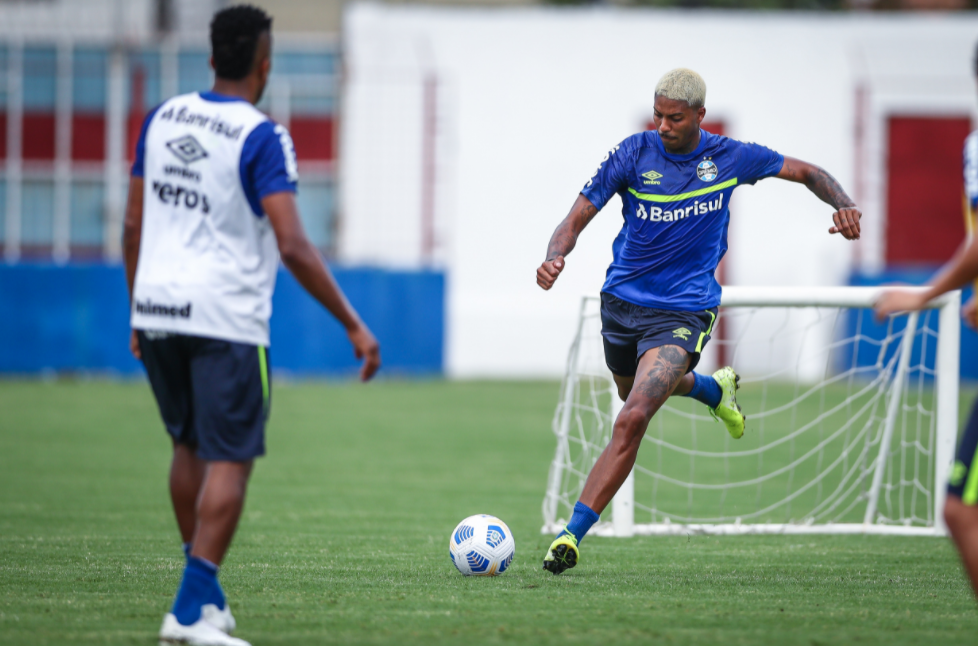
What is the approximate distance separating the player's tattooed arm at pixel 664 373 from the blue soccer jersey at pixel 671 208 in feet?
0.96

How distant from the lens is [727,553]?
6105 millimetres

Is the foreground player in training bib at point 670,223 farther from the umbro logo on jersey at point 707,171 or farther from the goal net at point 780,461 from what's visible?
the goal net at point 780,461

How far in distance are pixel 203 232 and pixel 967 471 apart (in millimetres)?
2702

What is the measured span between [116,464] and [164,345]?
19.8ft

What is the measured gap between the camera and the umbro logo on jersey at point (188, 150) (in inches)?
151

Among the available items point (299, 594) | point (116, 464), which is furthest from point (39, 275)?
point (299, 594)

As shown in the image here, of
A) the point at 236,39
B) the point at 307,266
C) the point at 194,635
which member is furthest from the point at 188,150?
the point at 194,635

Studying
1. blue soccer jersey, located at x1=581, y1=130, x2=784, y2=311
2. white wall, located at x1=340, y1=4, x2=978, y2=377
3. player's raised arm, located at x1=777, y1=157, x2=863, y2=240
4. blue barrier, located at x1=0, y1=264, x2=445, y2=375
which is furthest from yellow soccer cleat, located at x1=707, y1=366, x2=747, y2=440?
white wall, located at x1=340, y1=4, x2=978, y2=377

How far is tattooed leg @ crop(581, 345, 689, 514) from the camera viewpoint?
17.3ft

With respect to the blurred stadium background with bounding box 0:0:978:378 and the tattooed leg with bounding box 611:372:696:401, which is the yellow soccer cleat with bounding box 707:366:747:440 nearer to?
the tattooed leg with bounding box 611:372:696:401

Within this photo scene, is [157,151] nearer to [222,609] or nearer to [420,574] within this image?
[222,609]

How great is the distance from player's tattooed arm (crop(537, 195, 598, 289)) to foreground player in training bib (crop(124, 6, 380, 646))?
1535 mm

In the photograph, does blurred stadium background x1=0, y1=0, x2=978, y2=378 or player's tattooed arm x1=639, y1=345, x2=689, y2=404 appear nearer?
player's tattooed arm x1=639, y1=345, x2=689, y2=404

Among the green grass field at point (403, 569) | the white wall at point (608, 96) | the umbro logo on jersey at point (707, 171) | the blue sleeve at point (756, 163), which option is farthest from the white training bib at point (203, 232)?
the white wall at point (608, 96)
